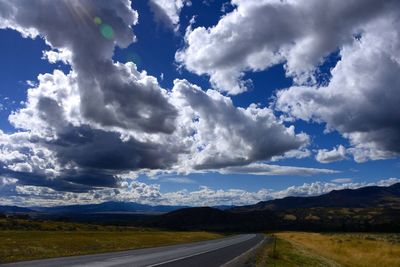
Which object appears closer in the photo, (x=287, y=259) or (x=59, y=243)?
(x=287, y=259)

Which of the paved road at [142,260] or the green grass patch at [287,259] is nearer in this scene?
the paved road at [142,260]

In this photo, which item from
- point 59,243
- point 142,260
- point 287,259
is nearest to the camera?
point 142,260

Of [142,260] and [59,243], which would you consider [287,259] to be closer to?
[142,260]

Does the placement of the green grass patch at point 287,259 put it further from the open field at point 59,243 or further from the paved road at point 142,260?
the open field at point 59,243

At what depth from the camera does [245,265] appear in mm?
28875

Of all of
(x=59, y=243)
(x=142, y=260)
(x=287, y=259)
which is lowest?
(x=287, y=259)

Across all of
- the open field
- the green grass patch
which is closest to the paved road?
the green grass patch

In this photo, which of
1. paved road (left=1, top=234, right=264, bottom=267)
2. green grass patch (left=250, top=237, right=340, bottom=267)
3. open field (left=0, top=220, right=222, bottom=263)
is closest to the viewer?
paved road (left=1, top=234, right=264, bottom=267)

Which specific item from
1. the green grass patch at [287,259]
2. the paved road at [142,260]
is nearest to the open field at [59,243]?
the paved road at [142,260]

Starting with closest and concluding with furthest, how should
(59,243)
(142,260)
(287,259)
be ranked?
(142,260) < (287,259) < (59,243)

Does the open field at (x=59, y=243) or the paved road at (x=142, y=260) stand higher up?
the open field at (x=59, y=243)

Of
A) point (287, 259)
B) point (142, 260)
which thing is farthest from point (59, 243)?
point (287, 259)

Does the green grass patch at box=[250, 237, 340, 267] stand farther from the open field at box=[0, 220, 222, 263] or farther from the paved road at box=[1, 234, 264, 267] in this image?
the open field at box=[0, 220, 222, 263]

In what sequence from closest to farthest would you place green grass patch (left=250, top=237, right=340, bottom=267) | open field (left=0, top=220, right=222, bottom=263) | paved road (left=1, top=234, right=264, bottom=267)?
paved road (left=1, top=234, right=264, bottom=267), green grass patch (left=250, top=237, right=340, bottom=267), open field (left=0, top=220, right=222, bottom=263)
